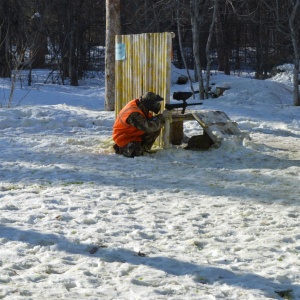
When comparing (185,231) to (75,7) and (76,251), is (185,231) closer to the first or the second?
(76,251)

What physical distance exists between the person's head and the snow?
703 millimetres

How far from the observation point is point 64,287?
13.7ft

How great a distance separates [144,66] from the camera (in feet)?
32.7

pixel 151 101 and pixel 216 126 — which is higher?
pixel 151 101

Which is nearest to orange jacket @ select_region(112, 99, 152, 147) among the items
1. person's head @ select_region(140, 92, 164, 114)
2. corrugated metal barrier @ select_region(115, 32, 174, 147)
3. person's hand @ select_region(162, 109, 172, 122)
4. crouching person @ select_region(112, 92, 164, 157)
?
crouching person @ select_region(112, 92, 164, 157)

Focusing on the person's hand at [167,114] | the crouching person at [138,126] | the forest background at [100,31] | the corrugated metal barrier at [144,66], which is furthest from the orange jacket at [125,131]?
the forest background at [100,31]

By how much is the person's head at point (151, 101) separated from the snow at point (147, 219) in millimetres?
703

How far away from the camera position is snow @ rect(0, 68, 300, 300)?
4277 mm

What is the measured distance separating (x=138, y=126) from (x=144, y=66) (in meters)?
1.38

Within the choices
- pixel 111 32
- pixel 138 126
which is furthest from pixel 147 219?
pixel 111 32

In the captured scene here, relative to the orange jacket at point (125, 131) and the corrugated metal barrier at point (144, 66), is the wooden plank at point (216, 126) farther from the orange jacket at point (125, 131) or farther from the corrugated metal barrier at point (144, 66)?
the orange jacket at point (125, 131)

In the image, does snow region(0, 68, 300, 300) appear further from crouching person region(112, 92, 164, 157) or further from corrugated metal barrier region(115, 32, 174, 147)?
corrugated metal barrier region(115, 32, 174, 147)

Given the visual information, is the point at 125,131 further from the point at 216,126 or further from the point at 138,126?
the point at 216,126

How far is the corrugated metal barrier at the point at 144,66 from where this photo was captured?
9.56m
